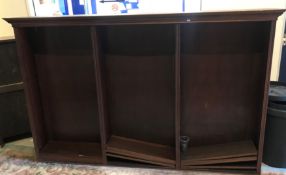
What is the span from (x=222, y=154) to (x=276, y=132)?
427 mm

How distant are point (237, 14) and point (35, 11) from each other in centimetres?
223

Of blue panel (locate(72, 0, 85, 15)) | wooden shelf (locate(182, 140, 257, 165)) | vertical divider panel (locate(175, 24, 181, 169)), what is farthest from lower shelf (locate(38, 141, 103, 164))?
blue panel (locate(72, 0, 85, 15))

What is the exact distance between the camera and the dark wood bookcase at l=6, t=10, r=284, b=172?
1.94 m

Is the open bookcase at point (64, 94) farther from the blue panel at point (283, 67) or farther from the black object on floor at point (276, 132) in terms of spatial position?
the blue panel at point (283, 67)

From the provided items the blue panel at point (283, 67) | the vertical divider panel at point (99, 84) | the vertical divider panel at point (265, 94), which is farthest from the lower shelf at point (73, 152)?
the blue panel at point (283, 67)

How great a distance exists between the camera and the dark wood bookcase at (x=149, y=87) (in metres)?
1.94

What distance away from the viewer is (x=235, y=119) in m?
2.12

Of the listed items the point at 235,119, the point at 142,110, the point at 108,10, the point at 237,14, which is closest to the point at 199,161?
the point at 235,119

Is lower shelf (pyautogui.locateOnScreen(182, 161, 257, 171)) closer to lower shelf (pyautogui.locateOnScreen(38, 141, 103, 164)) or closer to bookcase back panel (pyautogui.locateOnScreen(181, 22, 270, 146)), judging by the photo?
bookcase back panel (pyautogui.locateOnScreen(181, 22, 270, 146))

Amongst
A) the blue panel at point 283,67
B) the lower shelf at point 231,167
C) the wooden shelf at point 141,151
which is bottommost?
the lower shelf at point 231,167

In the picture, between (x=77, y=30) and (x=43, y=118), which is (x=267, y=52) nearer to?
(x=77, y=30)

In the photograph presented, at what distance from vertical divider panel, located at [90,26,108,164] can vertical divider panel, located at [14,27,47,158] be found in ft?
1.83

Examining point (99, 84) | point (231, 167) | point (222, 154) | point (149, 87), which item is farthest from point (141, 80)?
point (231, 167)

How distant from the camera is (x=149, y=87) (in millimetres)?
2156
